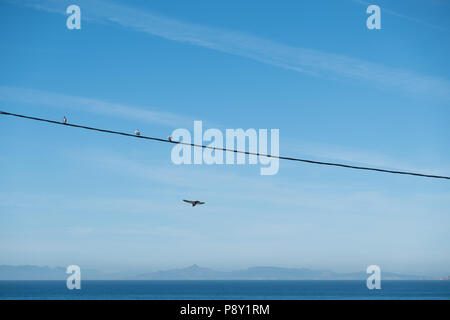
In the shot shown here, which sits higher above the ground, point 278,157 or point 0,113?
point 0,113
